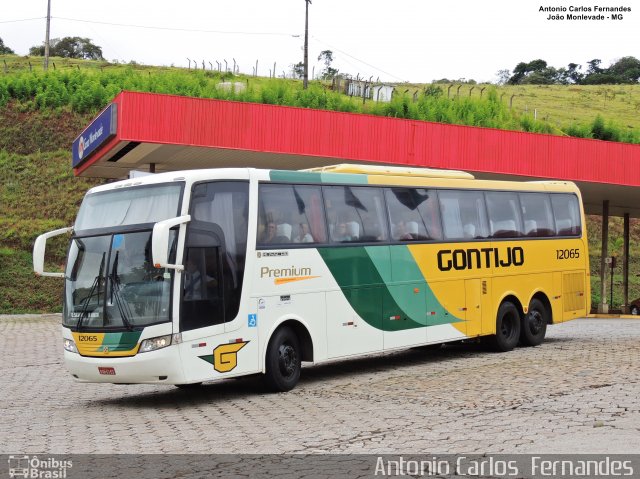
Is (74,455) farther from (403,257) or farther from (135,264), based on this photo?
(403,257)

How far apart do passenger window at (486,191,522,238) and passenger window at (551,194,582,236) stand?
142 centimetres

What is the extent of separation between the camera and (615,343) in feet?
63.3

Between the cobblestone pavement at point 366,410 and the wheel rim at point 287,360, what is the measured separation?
1.50 ft

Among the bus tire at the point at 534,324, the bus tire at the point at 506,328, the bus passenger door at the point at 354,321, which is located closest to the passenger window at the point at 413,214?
the bus passenger door at the point at 354,321

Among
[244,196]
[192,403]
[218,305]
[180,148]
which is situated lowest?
[192,403]

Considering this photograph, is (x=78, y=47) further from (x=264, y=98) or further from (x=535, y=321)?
(x=535, y=321)

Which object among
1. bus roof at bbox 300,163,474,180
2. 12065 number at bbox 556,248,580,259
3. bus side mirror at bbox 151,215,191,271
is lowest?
12065 number at bbox 556,248,580,259

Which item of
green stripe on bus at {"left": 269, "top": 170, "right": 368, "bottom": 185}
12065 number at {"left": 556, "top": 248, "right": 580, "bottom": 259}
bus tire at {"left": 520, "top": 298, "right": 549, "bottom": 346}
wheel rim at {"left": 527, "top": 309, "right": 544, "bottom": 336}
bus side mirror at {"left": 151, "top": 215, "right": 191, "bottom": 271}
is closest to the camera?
bus side mirror at {"left": 151, "top": 215, "right": 191, "bottom": 271}

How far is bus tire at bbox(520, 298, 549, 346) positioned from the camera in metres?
18.8

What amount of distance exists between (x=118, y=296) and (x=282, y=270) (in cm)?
250

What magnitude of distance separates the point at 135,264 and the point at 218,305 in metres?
1.20

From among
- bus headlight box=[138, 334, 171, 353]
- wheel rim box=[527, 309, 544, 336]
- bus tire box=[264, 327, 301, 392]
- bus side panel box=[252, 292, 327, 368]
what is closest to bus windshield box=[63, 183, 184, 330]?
bus headlight box=[138, 334, 171, 353]

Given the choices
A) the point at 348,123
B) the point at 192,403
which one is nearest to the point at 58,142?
the point at 348,123

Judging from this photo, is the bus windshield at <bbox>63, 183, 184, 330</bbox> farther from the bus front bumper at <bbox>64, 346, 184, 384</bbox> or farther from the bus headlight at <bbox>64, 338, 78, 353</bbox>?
the bus front bumper at <bbox>64, 346, 184, 384</bbox>
